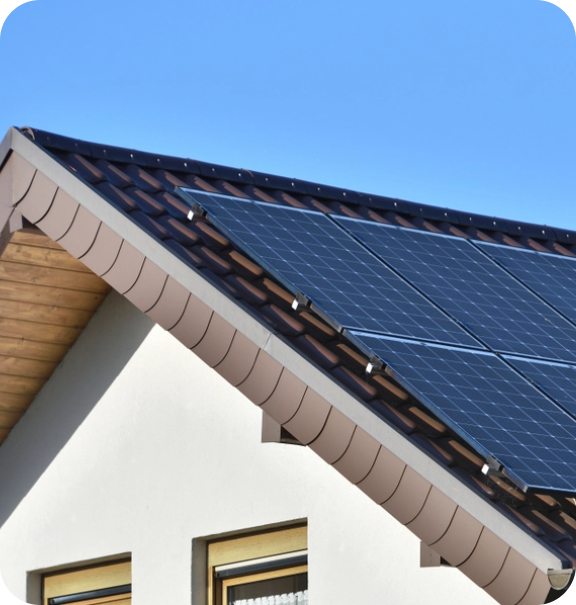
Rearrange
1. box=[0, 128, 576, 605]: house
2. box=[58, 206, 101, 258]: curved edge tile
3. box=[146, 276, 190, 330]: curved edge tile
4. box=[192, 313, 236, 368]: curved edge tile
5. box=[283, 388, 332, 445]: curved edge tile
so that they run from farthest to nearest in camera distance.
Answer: box=[58, 206, 101, 258]: curved edge tile < box=[146, 276, 190, 330]: curved edge tile < box=[192, 313, 236, 368]: curved edge tile < box=[283, 388, 332, 445]: curved edge tile < box=[0, 128, 576, 605]: house

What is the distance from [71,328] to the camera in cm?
1058

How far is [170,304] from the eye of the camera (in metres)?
7.93

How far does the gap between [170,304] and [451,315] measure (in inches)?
65.7

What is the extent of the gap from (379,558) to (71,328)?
144 inches

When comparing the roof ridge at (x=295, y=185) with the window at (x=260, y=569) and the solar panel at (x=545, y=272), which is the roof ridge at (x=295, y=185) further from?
the window at (x=260, y=569)

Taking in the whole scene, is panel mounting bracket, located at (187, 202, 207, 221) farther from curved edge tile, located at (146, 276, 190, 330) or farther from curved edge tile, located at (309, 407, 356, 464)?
curved edge tile, located at (309, 407, 356, 464)

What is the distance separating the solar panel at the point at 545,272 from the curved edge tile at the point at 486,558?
9.40ft

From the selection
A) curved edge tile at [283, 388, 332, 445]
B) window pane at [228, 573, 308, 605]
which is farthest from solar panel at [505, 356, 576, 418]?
window pane at [228, 573, 308, 605]

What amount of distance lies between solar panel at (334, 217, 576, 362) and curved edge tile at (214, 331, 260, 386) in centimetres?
140

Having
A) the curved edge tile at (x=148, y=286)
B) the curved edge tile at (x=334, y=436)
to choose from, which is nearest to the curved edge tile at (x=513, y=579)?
the curved edge tile at (x=334, y=436)

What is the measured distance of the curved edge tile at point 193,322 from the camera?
25.2 ft

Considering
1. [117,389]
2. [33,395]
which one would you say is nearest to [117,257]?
[117,389]

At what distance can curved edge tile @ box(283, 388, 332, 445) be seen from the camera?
23.2 feet

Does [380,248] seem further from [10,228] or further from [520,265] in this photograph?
[10,228]
